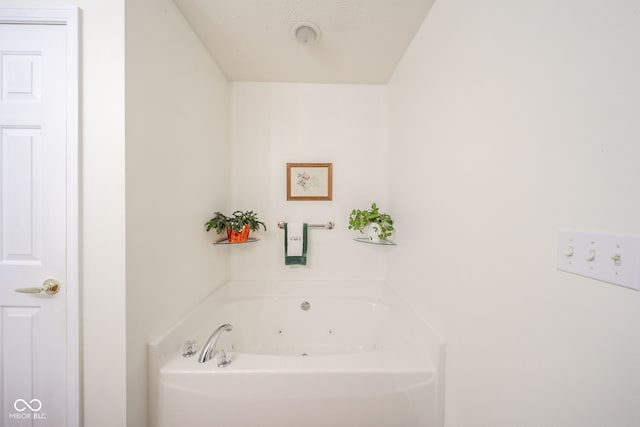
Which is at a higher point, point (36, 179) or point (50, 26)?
point (50, 26)

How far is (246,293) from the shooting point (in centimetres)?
194

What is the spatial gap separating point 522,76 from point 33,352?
2.05 m

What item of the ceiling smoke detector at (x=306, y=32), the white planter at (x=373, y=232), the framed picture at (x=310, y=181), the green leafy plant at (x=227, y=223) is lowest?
the white planter at (x=373, y=232)

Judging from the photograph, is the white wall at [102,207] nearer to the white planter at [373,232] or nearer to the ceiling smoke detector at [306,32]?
the ceiling smoke detector at [306,32]

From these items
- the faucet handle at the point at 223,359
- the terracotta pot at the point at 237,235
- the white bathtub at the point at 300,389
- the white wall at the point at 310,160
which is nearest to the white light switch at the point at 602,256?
the white bathtub at the point at 300,389

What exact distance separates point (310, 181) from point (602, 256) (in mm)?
1668

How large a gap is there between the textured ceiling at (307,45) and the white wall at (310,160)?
15 cm

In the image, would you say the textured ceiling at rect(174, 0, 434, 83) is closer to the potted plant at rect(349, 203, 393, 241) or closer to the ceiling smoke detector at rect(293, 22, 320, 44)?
the ceiling smoke detector at rect(293, 22, 320, 44)

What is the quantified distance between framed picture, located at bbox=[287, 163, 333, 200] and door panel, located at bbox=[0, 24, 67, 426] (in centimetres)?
131

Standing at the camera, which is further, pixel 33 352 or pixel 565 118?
pixel 33 352

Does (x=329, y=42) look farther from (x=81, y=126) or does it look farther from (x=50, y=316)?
(x=50, y=316)

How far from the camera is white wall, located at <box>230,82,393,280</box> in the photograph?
194 centimetres

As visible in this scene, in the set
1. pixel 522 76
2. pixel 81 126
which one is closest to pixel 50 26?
pixel 81 126

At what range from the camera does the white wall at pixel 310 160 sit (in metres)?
1.94
